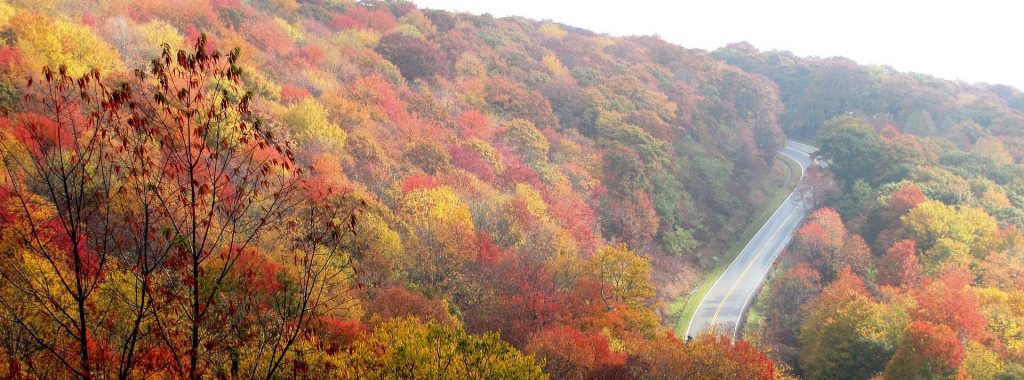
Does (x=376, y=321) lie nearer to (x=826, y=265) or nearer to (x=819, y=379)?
(x=819, y=379)

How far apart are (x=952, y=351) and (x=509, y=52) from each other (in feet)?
182

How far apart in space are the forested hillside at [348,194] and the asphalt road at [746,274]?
290 cm

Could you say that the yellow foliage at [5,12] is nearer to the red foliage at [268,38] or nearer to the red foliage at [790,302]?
the red foliage at [268,38]

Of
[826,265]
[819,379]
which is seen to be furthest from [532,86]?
[819,379]

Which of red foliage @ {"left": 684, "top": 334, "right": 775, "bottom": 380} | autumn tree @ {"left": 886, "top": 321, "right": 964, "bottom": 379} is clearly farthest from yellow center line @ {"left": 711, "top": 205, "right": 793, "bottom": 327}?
red foliage @ {"left": 684, "top": 334, "right": 775, "bottom": 380}

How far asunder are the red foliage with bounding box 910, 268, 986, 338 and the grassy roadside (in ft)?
50.1

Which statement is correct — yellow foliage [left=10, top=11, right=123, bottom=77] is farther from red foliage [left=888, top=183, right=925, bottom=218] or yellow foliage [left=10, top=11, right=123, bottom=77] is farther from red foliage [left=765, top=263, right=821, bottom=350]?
red foliage [left=888, top=183, right=925, bottom=218]

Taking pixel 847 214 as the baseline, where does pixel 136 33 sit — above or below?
above

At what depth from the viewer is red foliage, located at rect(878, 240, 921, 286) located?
42719mm

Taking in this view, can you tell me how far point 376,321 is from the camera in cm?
2236

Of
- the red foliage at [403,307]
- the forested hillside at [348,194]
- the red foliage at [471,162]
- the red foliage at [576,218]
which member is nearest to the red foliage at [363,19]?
the forested hillside at [348,194]

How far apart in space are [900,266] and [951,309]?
405 inches

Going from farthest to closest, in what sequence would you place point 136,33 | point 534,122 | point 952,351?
point 534,122, point 136,33, point 952,351

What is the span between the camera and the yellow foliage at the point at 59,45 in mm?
30750
